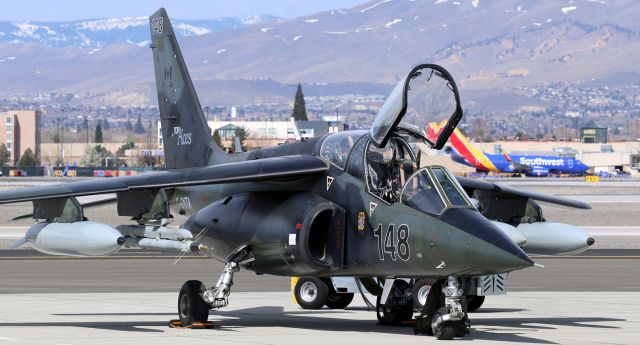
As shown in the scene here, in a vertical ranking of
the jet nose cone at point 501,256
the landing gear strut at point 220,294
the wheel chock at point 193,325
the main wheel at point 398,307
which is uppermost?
the jet nose cone at point 501,256

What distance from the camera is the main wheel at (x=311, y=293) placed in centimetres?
2419

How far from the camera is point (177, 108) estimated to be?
81.5 feet

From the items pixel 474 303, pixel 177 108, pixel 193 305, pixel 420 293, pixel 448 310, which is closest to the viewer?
pixel 448 310

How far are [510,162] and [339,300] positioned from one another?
14447 cm

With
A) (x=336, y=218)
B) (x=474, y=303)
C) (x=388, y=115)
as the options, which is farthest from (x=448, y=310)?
(x=474, y=303)

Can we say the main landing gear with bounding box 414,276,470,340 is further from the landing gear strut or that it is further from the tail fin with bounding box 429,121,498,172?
the tail fin with bounding box 429,121,498,172

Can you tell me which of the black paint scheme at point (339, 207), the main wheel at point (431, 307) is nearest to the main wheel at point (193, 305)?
the black paint scheme at point (339, 207)

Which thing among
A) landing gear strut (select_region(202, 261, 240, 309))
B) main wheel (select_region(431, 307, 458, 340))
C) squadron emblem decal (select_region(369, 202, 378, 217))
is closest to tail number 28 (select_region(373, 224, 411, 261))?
squadron emblem decal (select_region(369, 202, 378, 217))

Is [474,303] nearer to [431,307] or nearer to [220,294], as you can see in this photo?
[431,307]

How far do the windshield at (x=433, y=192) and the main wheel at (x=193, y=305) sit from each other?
154 inches

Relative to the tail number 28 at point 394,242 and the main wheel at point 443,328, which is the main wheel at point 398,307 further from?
the main wheel at point 443,328

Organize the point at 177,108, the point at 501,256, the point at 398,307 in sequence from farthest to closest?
the point at 177,108, the point at 398,307, the point at 501,256

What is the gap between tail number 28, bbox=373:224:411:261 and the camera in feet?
61.7

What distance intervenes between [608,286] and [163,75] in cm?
1189
